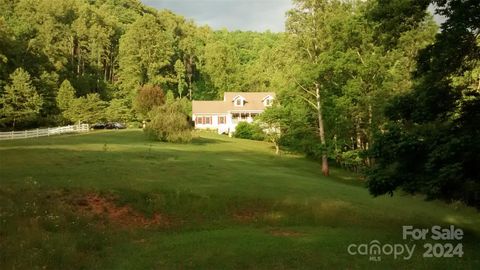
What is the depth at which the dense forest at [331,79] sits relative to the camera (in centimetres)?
1455

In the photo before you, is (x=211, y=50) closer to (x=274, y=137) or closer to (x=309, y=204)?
(x=274, y=137)

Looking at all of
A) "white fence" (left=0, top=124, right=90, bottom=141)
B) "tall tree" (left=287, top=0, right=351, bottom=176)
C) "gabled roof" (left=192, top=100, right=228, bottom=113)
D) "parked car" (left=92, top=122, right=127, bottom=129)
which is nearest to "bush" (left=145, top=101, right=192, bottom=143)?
"white fence" (left=0, top=124, right=90, bottom=141)

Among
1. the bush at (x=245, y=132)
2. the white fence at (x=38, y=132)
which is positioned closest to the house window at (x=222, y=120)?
the bush at (x=245, y=132)

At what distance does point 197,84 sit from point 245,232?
10804 cm

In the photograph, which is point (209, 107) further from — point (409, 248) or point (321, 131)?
point (409, 248)

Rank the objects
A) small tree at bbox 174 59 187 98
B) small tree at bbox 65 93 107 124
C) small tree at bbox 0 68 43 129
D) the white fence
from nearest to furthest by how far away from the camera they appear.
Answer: the white fence < small tree at bbox 0 68 43 129 < small tree at bbox 65 93 107 124 < small tree at bbox 174 59 187 98

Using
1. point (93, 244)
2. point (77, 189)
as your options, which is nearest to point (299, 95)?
point (77, 189)

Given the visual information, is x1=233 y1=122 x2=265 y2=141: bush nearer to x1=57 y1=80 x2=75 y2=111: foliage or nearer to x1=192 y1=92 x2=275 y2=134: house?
x1=192 y1=92 x2=275 y2=134: house

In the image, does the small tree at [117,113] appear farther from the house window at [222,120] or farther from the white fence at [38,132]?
the house window at [222,120]

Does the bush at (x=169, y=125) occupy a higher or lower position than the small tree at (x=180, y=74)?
lower

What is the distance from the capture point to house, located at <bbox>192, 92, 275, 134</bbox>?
88.4 metres

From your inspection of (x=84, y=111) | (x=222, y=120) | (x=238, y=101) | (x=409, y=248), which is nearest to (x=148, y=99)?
(x=84, y=111)

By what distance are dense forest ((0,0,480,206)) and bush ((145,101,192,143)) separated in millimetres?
10005

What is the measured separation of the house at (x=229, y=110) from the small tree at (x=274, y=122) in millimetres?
29236
